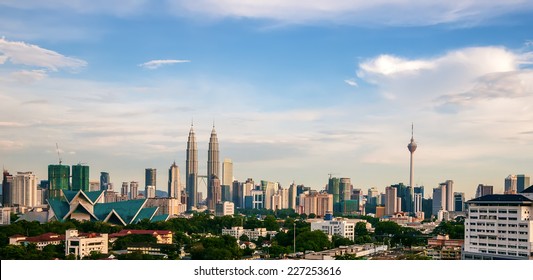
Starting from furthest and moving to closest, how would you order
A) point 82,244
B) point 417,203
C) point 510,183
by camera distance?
point 417,203, point 510,183, point 82,244

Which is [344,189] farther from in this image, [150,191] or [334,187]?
[150,191]

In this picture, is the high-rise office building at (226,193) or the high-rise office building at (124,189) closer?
the high-rise office building at (124,189)

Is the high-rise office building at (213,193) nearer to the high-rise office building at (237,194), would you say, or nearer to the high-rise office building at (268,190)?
the high-rise office building at (237,194)

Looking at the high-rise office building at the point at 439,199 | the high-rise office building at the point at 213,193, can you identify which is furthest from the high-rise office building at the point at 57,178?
the high-rise office building at the point at 439,199

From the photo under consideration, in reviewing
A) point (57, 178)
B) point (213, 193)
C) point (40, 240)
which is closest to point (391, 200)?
point (213, 193)

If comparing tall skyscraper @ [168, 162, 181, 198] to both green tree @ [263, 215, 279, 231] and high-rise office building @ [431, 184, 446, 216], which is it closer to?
high-rise office building @ [431, 184, 446, 216]

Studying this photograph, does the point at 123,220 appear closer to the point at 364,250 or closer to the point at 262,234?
the point at 262,234

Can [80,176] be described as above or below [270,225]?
above
